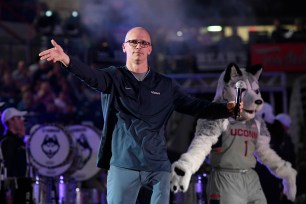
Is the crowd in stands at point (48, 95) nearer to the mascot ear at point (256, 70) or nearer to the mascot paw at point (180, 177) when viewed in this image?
the mascot ear at point (256, 70)

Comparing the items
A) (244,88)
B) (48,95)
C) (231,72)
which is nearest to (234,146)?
(244,88)

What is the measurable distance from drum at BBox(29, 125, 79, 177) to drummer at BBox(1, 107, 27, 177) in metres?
1.60

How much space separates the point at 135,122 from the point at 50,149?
20.5ft

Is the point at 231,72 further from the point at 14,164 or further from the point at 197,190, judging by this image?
the point at 14,164

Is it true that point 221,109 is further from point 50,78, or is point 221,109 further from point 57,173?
point 50,78

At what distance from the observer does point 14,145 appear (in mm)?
10750

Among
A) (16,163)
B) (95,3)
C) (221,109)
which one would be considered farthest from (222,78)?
(95,3)

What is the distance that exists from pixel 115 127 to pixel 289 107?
9967 millimetres

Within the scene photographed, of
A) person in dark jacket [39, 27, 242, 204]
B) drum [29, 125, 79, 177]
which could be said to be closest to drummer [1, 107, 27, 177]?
drum [29, 125, 79, 177]

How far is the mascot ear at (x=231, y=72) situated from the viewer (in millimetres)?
8062

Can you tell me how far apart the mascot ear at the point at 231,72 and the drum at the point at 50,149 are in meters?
5.07

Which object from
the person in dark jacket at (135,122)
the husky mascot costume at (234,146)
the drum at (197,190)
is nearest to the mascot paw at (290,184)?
the husky mascot costume at (234,146)

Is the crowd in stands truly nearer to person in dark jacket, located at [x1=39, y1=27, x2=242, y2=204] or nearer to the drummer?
the drummer

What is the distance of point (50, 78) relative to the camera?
52.3ft
